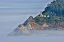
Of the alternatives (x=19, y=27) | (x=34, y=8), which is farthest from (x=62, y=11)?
(x=19, y=27)

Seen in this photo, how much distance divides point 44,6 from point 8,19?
0.63m

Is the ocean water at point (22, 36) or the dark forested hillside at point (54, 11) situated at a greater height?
the dark forested hillside at point (54, 11)

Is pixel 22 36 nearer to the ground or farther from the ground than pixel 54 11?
nearer to the ground

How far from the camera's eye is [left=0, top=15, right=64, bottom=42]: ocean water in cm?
476

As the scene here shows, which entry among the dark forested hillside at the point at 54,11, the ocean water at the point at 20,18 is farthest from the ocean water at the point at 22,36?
the dark forested hillside at the point at 54,11

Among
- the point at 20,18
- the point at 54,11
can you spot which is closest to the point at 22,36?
the point at 20,18

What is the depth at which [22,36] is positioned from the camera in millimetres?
4781

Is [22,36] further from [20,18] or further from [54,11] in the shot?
[54,11]

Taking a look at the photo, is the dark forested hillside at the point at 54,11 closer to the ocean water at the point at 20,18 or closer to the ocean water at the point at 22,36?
the ocean water at the point at 20,18

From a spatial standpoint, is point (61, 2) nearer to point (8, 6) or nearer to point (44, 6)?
point (44, 6)

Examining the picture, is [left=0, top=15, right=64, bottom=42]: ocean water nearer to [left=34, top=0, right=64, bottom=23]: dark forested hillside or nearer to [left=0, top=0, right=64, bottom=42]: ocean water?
[left=0, top=0, right=64, bottom=42]: ocean water

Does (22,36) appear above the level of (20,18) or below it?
below

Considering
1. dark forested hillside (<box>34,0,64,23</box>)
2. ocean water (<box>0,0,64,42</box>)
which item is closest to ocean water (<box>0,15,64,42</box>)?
ocean water (<box>0,0,64,42</box>)

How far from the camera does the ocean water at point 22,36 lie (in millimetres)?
4758
